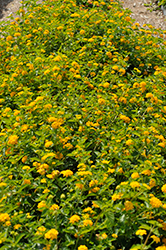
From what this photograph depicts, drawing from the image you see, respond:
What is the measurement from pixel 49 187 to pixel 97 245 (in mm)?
557

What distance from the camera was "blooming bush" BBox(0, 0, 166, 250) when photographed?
1537 mm

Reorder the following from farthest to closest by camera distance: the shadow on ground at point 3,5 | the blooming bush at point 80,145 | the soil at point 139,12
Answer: the shadow on ground at point 3,5
the soil at point 139,12
the blooming bush at point 80,145

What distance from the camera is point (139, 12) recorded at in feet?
20.2

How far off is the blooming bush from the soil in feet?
7.29

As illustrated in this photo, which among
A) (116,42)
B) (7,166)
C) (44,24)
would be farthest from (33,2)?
(7,166)

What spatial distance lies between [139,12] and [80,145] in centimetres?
539

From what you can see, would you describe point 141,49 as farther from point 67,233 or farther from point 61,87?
point 67,233

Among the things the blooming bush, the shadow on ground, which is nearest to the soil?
the shadow on ground

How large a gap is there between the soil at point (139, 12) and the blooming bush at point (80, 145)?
2222mm

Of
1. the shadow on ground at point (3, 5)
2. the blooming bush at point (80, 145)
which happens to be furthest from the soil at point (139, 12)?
the blooming bush at point (80, 145)

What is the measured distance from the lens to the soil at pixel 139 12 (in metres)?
5.88

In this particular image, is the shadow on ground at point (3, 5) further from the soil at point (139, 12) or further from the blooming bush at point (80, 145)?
the blooming bush at point (80, 145)

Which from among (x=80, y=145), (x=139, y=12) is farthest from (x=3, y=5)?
(x=80, y=145)

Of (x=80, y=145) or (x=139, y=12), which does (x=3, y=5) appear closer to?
(x=139, y=12)
